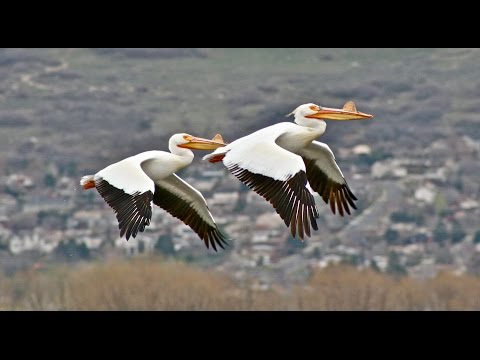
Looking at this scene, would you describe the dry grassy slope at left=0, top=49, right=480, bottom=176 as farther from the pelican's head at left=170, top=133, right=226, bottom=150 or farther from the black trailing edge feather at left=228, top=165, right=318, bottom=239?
the black trailing edge feather at left=228, top=165, right=318, bottom=239

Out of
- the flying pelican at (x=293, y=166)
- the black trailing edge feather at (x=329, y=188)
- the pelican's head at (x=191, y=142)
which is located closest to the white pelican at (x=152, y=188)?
the pelican's head at (x=191, y=142)

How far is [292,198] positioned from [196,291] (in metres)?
9.74

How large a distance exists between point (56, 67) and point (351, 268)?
523 inches

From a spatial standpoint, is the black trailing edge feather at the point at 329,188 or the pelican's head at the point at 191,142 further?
the black trailing edge feather at the point at 329,188

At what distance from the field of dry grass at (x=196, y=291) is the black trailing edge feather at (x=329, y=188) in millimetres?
7804

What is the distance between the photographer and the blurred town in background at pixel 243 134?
25.4 metres

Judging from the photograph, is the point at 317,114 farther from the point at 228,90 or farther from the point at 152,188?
the point at 228,90

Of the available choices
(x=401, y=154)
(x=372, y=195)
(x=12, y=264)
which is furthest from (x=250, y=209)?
(x=12, y=264)

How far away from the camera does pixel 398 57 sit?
33.6 meters

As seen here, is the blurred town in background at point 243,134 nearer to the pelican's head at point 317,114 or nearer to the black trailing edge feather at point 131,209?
the pelican's head at point 317,114

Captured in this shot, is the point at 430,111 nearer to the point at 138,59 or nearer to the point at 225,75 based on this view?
the point at 225,75

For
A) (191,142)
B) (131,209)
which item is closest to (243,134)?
(191,142)

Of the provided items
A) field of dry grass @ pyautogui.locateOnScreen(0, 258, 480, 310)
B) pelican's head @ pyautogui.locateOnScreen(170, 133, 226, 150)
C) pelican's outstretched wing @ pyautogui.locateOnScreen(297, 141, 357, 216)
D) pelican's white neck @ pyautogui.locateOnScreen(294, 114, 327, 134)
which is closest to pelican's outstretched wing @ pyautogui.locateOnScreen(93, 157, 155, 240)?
pelican's head @ pyautogui.locateOnScreen(170, 133, 226, 150)

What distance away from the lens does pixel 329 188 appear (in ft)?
39.8
